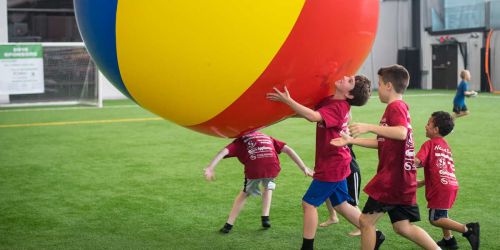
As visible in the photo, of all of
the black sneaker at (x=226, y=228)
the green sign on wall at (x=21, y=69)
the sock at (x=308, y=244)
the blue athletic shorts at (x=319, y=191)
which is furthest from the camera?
the green sign on wall at (x=21, y=69)

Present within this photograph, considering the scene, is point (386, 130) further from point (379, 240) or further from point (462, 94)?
point (462, 94)

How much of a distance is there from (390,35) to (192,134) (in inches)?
719

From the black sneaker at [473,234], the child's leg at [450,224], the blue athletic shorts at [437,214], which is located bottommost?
the black sneaker at [473,234]

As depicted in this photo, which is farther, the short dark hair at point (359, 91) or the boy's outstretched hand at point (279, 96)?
the short dark hair at point (359, 91)

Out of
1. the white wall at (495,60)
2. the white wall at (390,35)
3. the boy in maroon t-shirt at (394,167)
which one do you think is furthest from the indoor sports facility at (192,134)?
the white wall at (390,35)

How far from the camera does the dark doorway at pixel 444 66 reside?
25391 mm

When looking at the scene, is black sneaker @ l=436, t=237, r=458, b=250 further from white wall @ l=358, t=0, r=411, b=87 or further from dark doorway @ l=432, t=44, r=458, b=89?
white wall @ l=358, t=0, r=411, b=87

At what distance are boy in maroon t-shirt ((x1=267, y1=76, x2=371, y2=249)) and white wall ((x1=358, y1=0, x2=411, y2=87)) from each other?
2336 centimetres

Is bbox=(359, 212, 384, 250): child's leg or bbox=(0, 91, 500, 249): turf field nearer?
bbox=(359, 212, 384, 250): child's leg

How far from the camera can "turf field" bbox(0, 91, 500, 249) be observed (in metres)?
4.97

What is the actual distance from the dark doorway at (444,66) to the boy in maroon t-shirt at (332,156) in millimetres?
22026

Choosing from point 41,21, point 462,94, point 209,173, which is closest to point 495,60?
point 462,94

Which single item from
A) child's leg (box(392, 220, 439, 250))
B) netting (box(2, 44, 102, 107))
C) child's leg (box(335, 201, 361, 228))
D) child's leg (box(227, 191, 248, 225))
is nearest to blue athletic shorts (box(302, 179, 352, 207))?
child's leg (box(335, 201, 361, 228))

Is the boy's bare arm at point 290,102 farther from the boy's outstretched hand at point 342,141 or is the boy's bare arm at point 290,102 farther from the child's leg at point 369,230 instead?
the child's leg at point 369,230
